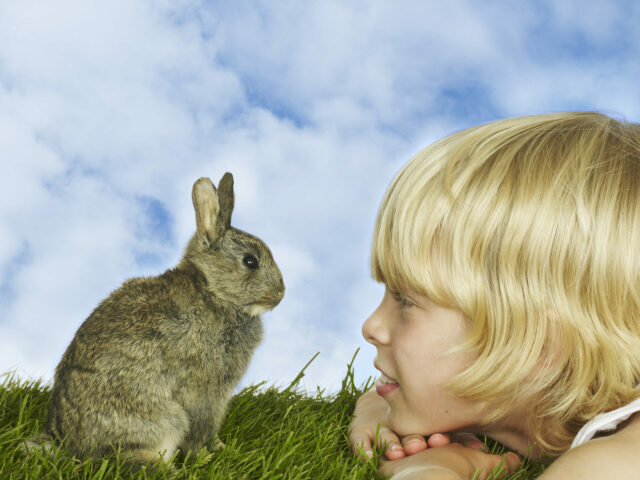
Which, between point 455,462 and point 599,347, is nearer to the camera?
point 599,347

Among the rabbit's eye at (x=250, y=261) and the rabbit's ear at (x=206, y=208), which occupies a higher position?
the rabbit's ear at (x=206, y=208)

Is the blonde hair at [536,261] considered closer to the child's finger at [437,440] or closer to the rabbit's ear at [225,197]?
the child's finger at [437,440]

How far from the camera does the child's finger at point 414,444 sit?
9.07 feet

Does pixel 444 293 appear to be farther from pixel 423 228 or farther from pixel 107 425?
pixel 107 425

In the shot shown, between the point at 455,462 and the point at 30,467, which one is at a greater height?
the point at 30,467

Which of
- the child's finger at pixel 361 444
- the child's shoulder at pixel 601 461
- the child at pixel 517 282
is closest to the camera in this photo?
the child's shoulder at pixel 601 461

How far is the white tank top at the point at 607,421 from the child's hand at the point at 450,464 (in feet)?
1.42

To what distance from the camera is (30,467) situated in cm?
231

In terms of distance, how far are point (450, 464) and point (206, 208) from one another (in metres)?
1.49

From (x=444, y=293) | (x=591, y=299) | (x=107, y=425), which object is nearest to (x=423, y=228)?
(x=444, y=293)

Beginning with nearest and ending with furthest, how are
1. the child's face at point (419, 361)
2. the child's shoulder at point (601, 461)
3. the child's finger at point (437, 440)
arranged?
the child's shoulder at point (601, 461)
the child's face at point (419, 361)
the child's finger at point (437, 440)

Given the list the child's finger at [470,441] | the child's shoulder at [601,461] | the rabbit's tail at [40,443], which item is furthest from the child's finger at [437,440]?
the rabbit's tail at [40,443]

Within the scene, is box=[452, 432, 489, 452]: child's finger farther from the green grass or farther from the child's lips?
the child's lips

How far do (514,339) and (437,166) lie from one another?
2.41 feet
